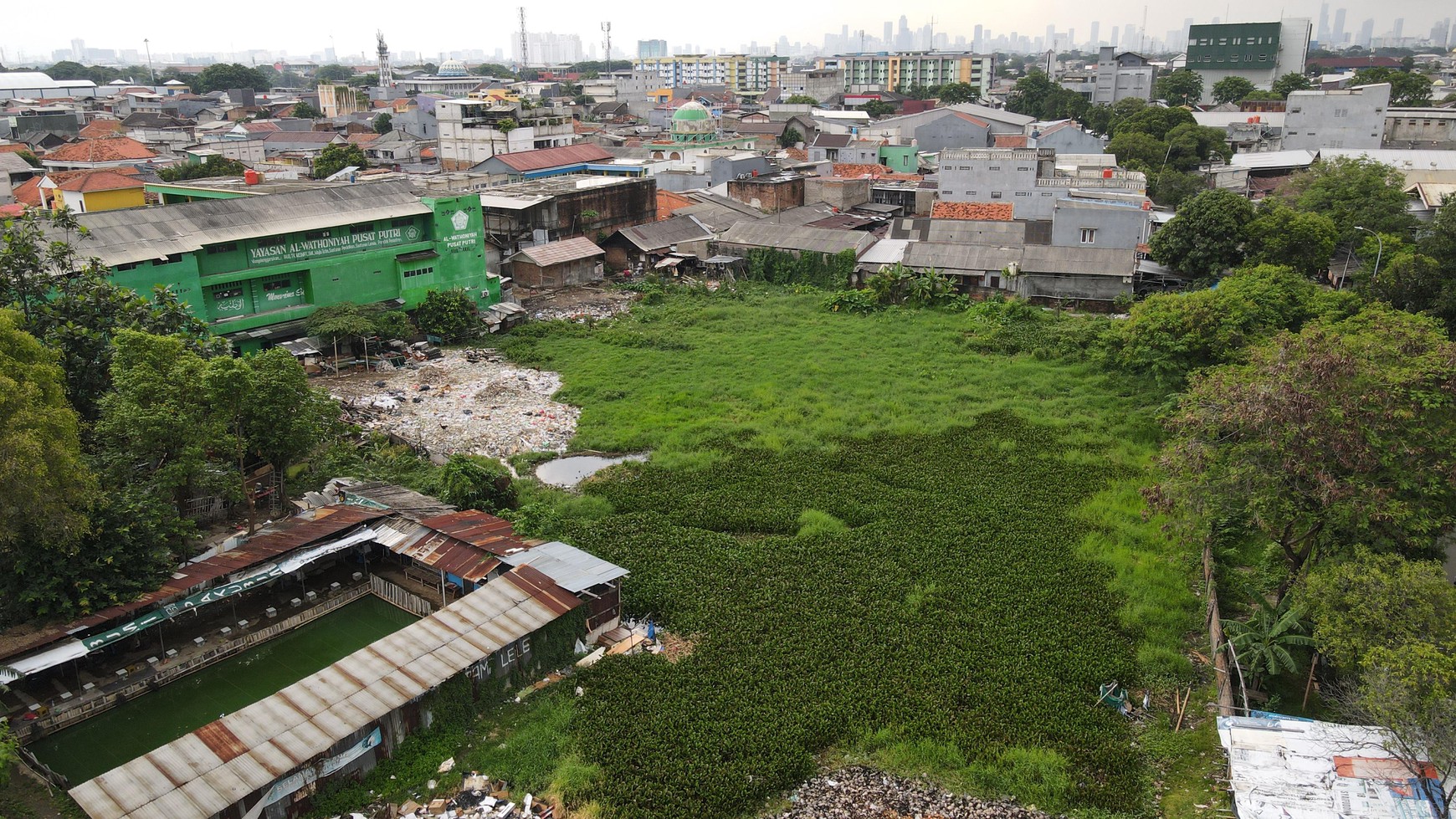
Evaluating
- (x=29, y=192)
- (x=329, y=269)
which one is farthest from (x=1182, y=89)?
(x=29, y=192)

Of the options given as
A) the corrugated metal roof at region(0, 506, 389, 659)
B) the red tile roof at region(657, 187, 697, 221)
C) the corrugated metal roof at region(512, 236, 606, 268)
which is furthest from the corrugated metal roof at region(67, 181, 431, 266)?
the red tile roof at region(657, 187, 697, 221)

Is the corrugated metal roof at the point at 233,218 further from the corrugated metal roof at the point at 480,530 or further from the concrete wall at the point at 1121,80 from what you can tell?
the concrete wall at the point at 1121,80

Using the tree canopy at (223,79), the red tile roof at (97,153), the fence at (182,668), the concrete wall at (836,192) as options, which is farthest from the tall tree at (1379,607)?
the tree canopy at (223,79)

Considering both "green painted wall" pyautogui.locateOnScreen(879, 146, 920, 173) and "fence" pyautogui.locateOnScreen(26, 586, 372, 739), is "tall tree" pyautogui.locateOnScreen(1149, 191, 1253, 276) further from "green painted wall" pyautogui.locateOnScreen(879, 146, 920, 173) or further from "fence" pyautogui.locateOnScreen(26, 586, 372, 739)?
"fence" pyautogui.locateOnScreen(26, 586, 372, 739)

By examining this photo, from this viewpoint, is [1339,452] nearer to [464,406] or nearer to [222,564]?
[222,564]

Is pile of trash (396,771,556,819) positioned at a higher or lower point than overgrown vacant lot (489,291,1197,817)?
lower

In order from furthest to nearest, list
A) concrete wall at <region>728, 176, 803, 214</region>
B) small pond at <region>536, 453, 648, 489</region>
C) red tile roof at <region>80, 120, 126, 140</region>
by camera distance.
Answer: red tile roof at <region>80, 120, 126, 140</region> < concrete wall at <region>728, 176, 803, 214</region> < small pond at <region>536, 453, 648, 489</region>

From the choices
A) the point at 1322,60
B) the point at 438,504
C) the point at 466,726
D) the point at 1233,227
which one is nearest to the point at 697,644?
the point at 466,726
